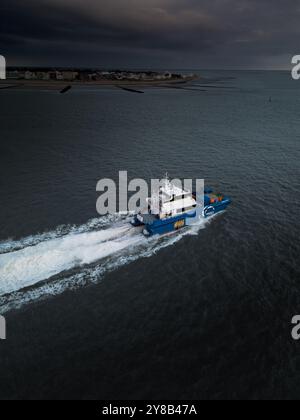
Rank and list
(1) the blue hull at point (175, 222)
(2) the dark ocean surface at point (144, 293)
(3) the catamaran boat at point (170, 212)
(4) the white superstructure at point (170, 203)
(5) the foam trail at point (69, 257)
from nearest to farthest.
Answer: (2) the dark ocean surface at point (144, 293) → (5) the foam trail at point (69, 257) → (1) the blue hull at point (175, 222) → (3) the catamaran boat at point (170, 212) → (4) the white superstructure at point (170, 203)

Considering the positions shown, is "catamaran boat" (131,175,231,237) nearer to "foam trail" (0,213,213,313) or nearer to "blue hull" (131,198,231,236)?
"blue hull" (131,198,231,236)

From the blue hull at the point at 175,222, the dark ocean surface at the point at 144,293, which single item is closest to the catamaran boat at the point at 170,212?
the blue hull at the point at 175,222

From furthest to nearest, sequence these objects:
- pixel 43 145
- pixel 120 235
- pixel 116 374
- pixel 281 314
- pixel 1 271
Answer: pixel 43 145 → pixel 120 235 → pixel 1 271 → pixel 281 314 → pixel 116 374

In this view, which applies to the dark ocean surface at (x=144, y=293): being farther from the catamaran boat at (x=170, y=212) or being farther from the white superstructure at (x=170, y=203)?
the white superstructure at (x=170, y=203)

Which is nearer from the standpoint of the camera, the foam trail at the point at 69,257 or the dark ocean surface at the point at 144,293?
the dark ocean surface at the point at 144,293

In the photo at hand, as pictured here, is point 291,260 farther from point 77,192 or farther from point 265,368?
point 77,192

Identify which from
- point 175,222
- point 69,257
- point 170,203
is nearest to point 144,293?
point 69,257

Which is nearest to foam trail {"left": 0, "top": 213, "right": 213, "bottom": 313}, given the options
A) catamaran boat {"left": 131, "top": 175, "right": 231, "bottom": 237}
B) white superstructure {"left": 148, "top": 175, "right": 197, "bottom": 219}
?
catamaran boat {"left": 131, "top": 175, "right": 231, "bottom": 237}

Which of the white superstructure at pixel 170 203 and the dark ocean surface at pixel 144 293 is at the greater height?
the white superstructure at pixel 170 203
